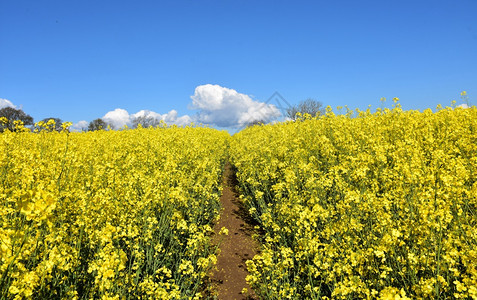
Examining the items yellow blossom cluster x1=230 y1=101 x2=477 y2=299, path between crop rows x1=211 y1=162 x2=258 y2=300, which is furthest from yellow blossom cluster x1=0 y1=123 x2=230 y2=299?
yellow blossom cluster x1=230 y1=101 x2=477 y2=299

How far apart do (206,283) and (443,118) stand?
10.7 meters

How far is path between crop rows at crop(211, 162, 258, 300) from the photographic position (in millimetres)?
5633

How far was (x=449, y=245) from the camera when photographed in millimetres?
3406

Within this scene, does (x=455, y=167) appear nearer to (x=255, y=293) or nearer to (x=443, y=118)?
(x=255, y=293)

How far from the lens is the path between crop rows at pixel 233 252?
5.63 metres

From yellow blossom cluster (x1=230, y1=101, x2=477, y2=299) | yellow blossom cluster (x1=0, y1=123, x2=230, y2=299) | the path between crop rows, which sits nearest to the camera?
yellow blossom cluster (x1=0, y1=123, x2=230, y2=299)

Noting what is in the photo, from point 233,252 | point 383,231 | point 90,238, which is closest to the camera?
point 90,238

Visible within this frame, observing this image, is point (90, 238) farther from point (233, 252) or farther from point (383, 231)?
point (383, 231)

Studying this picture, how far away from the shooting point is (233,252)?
7.11m

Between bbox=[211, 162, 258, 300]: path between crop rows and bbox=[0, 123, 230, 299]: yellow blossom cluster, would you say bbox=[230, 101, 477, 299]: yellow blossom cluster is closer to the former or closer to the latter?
bbox=[211, 162, 258, 300]: path between crop rows

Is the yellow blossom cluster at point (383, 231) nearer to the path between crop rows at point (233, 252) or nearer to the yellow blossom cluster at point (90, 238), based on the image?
the path between crop rows at point (233, 252)

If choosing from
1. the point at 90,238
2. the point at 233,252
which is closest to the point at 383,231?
the point at 233,252

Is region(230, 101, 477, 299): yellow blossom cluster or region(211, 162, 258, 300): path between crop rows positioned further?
region(211, 162, 258, 300): path between crop rows

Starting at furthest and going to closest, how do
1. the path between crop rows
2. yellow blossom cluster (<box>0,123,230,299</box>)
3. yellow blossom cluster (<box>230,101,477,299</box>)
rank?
the path between crop rows, yellow blossom cluster (<box>230,101,477,299</box>), yellow blossom cluster (<box>0,123,230,299</box>)
